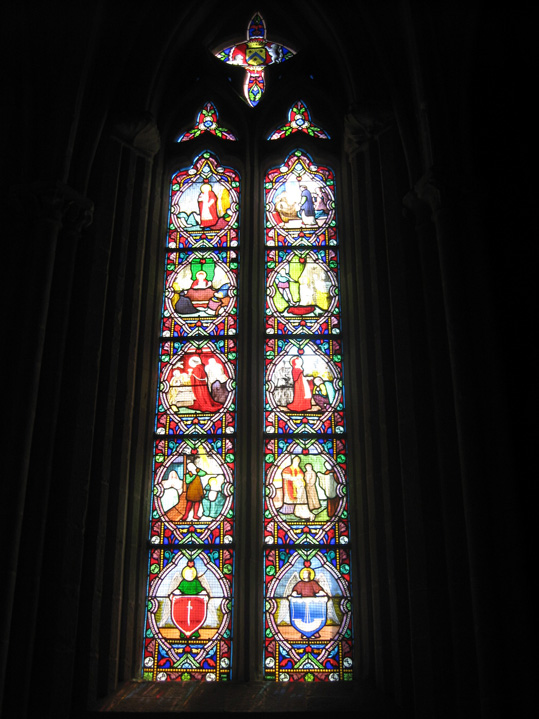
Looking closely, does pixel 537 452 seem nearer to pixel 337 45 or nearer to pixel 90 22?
pixel 337 45

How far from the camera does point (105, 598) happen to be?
20.6 feet

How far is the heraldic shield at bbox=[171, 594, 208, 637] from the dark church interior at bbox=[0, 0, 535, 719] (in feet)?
0.85

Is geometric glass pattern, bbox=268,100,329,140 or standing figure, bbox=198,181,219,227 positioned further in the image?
geometric glass pattern, bbox=268,100,329,140

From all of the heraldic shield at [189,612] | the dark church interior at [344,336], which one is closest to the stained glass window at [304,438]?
the dark church interior at [344,336]

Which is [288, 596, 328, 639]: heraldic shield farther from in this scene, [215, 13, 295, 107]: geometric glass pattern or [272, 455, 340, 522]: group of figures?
[215, 13, 295, 107]: geometric glass pattern

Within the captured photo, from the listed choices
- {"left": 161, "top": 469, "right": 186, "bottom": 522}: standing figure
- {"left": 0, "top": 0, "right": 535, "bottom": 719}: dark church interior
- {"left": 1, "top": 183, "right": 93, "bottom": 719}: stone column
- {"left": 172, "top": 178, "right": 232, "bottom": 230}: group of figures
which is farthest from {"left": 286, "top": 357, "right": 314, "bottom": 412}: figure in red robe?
{"left": 1, "top": 183, "right": 93, "bottom": 719}: stone column

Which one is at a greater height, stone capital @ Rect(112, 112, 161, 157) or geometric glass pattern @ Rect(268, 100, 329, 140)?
geometric glass pattern @ Rect(268, 100, 329, 140)

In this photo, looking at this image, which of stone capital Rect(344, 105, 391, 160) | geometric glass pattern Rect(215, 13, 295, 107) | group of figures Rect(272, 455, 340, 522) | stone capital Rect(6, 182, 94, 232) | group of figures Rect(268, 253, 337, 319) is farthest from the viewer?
geometric glass pattern Rect(215, 13, 295, 107)

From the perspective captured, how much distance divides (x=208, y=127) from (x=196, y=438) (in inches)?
126

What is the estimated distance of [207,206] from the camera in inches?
328

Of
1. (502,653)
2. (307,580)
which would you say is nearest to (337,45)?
(307,580)

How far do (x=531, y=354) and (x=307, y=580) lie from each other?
220 cm

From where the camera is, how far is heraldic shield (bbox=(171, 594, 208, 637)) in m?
6.53

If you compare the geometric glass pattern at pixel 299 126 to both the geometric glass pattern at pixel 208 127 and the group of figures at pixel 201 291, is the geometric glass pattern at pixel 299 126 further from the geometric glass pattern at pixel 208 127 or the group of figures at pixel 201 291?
the group of figures at pixel 201 291
